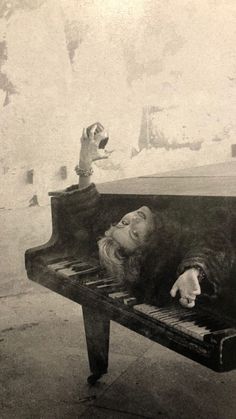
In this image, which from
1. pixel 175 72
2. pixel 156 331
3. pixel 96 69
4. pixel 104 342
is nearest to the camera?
pixel 156 331

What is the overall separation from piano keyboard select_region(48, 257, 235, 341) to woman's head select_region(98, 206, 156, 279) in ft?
0.23

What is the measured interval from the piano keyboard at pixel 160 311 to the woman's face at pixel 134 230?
0.17 m

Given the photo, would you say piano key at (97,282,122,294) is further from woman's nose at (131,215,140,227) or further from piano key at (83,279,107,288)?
woman's nose at (131,215,140,227)

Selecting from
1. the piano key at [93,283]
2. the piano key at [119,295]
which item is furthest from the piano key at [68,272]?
the piano key at [119,295]

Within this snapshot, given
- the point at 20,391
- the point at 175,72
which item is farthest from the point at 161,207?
the point at 175,72

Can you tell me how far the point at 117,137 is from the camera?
14.7 ft

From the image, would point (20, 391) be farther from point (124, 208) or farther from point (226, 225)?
point (226, 225)

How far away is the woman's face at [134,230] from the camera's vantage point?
171 cm

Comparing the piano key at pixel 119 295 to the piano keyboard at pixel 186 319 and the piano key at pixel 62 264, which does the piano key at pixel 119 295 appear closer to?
the piano keyboard at pixel 186 319

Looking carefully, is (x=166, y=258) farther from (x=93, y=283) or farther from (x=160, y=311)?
(x=93, y=283)

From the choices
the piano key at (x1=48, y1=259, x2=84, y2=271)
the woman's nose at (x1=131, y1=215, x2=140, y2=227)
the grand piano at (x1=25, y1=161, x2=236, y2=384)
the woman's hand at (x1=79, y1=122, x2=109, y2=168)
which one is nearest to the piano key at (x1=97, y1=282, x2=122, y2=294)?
the grand piano at (x1=25, y1=161, x2=236, y2=384)

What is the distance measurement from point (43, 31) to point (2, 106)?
0.71m

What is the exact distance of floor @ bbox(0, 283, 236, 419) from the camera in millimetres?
2088

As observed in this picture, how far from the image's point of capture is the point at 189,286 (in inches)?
53.6
